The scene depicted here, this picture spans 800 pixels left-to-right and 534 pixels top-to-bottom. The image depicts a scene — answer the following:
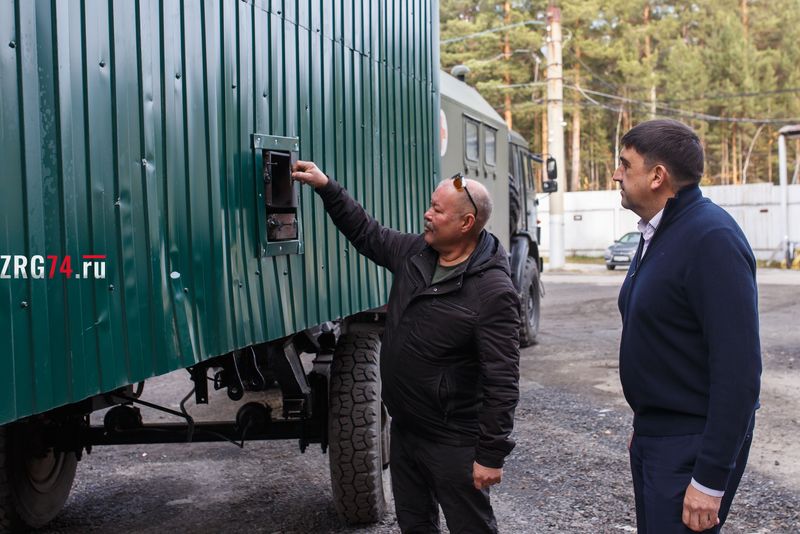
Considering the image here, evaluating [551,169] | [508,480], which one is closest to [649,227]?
[508,480]

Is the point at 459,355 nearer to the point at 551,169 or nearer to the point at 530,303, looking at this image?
the point at 530,303

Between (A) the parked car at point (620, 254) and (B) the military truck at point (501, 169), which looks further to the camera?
(A) the parked car at point (620, 254)

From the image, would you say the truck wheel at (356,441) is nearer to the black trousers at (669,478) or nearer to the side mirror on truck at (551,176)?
the black trousers at (669,478)

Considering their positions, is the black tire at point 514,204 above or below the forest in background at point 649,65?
below

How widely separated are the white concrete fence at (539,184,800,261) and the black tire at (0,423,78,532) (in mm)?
26166

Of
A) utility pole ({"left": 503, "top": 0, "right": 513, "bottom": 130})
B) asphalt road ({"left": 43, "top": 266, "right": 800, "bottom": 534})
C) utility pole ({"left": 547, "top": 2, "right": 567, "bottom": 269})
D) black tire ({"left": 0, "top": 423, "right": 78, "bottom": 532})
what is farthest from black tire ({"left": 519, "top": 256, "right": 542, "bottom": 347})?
utility pole ({"left": 503, "top": 0, "right": 513, "bottom": 130})

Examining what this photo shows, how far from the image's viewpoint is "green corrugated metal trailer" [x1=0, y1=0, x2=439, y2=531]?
2.41 meters

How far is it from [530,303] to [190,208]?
9.47 m

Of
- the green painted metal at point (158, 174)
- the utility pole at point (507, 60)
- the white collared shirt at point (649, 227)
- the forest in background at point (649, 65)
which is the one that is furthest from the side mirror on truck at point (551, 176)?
the utility pole at point (507, 60)

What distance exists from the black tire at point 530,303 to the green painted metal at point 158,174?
6.99 meters

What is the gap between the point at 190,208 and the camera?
3.24 m

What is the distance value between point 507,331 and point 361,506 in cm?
204

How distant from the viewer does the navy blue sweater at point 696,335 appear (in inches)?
98.7

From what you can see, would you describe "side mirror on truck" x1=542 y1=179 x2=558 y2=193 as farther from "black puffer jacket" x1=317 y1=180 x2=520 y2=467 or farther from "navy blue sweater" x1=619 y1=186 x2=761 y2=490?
"navy blue sweater" x1=619 y1=186 x2=761 y2=490
